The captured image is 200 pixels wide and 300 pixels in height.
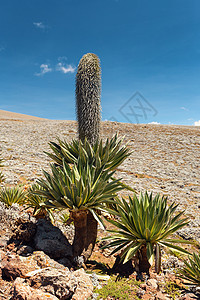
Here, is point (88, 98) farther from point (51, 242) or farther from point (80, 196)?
point (51, 242)

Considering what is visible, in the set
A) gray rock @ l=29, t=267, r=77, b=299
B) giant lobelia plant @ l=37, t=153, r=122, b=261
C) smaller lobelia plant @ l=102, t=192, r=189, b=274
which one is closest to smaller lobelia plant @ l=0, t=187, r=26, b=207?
giant lobelia plant @ l=37, t=153, r=122, b=261

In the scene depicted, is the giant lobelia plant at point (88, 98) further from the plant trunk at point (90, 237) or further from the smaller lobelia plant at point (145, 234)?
the smaller lobelia plant at point (145, 234)

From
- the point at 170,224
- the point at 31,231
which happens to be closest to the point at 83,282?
the point at 31,231

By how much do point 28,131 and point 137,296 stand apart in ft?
72.6

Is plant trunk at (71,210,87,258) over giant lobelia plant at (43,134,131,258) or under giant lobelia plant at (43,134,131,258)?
under

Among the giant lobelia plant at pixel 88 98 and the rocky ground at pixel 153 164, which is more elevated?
the giant lobelia plant at pixel 88 98

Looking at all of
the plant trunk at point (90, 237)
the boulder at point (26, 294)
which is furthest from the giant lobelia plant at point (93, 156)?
the boulder at point (26, 294)

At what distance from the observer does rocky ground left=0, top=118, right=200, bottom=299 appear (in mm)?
8930

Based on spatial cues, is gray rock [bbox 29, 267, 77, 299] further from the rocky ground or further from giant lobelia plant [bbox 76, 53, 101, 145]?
giant lobelia plant [bbox 76, 53, 101, 145]

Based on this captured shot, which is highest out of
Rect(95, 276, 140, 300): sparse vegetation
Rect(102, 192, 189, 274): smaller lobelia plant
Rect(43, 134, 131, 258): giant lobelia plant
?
Rect(43, 134, 131, 258): giant lobelia plant

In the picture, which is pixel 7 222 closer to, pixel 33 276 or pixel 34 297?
pixel 33 276

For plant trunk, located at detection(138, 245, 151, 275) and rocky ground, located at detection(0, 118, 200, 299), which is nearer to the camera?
plant trunk, located at detection(138, 245, 151, 275)

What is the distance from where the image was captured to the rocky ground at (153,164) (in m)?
8.93

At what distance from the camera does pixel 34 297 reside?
251 cm
